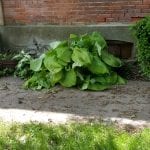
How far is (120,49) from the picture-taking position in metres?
7.60

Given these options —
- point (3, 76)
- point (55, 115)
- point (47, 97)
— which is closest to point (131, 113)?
point (55, 115)

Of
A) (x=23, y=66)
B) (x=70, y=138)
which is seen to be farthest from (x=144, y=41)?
(x=70, y=138)

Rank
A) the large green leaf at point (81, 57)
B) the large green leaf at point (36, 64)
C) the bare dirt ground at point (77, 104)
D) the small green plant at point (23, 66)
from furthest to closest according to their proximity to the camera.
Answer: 1. the small green plant at point (23, 66)
2. the large green leaf at point (36, 64)
3. the large green leaf at point (81, 57)
4. the bare dirt ground at point (77, 104)

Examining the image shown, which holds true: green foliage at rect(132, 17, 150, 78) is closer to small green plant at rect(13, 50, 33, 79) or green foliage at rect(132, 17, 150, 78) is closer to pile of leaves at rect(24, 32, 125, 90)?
pile of leaves at rect(24, 32, 125, 90)

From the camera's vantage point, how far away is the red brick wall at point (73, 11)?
24.3 ft

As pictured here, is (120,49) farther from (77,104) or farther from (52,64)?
(77,104)

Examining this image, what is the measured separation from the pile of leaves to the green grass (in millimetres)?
1588

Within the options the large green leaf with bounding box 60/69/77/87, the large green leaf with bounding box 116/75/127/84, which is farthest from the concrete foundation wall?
the large green leaf with bounding box 60/69/77/87

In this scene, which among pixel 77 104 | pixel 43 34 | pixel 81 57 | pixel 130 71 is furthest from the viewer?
pixel 43 34

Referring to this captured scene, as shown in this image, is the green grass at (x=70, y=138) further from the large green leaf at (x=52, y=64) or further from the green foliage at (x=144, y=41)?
the green foliage at (x=144, y=41)

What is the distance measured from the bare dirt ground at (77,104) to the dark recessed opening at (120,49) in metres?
0.83

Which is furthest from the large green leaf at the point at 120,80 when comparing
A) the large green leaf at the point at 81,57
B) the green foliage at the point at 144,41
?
the large green leaf at the point at 81,57

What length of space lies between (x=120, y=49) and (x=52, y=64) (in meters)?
1.46

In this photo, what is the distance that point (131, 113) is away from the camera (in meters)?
5.53
